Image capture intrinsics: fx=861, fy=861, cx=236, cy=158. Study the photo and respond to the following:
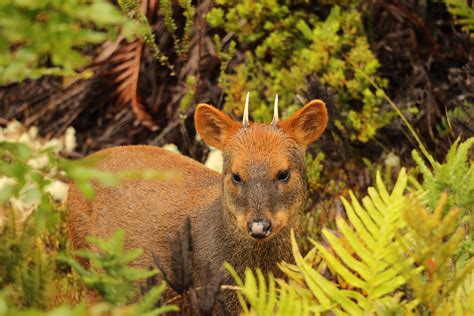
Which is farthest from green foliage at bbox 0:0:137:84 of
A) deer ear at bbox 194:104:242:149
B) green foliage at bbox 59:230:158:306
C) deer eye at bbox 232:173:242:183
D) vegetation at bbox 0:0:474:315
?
deer ear at bbox 194:104:242:149

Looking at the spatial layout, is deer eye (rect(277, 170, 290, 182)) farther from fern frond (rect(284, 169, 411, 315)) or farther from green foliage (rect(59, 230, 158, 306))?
green foliage (rect(59, 230, 158, 306))

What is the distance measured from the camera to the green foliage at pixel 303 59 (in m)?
6.61

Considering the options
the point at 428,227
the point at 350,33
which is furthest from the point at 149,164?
the point at 428,227

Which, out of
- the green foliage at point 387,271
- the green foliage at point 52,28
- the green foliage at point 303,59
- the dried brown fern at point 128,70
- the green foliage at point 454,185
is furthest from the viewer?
the dried brown fern at point 128,70

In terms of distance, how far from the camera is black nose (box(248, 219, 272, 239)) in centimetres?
433

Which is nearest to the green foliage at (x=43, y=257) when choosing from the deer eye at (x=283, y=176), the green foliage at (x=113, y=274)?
the green foliage at (x=113, y=274)

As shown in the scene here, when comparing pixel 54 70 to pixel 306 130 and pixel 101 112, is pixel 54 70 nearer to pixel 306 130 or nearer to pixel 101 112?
pixel 306 130

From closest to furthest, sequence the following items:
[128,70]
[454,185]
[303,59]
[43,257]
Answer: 1. [43,257]
2. [454,185]
3. [303,59]
4. [128,70]

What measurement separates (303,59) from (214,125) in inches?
76.3

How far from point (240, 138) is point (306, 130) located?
444mm

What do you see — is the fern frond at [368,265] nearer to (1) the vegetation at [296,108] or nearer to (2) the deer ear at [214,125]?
(1) the vegetation at [296,108]

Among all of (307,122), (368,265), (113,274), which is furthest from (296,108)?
(113,274)

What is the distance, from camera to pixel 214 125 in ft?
16.8

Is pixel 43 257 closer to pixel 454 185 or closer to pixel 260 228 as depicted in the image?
pixel 454 185
